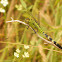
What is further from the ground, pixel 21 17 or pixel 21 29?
pixel 21 17

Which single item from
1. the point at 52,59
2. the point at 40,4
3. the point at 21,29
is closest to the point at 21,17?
the point at 21,29

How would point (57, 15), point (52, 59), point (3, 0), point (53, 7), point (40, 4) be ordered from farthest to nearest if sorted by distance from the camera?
1. point (40, 4)
2. point (53, 7)
3. point (57, 15)
4. point (52, 59)
5. point (3, 0)

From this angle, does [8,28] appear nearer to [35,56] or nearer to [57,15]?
[35,56]

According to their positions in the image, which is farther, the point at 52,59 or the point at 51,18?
the point at 51,18

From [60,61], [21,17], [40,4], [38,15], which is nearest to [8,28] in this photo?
[21,17]

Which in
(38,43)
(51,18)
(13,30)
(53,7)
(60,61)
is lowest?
(60,61)

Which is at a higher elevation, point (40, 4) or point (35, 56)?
point (40, 4)

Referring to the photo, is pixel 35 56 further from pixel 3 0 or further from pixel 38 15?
pixel 3 0

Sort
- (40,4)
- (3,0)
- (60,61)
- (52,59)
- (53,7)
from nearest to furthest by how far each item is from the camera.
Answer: (3,0), (52,59), (60,61), (53,7), (40,4)

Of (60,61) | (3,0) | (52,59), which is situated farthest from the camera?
(60,61)
